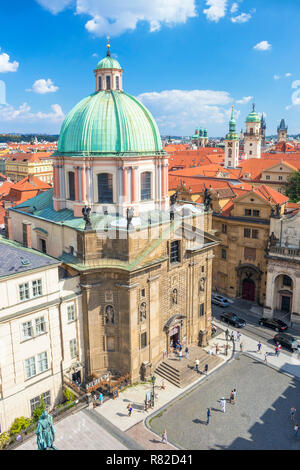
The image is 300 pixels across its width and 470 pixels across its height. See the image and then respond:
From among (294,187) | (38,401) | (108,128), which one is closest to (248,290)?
(294,187)

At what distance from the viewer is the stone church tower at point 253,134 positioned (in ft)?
449

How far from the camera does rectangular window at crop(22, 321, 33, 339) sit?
34584 mm

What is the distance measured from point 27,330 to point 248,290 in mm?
38529

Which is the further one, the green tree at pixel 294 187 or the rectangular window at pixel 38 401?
the green tree at pixel 294 187

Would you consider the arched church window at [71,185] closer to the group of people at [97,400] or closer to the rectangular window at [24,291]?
the rectangular window at [24,291]

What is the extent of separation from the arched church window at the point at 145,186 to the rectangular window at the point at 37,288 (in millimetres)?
14871

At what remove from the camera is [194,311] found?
1865 inches

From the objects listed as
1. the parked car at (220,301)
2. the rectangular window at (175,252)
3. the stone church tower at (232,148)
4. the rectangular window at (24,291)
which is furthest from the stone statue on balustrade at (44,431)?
the stone church tower at (232,148)

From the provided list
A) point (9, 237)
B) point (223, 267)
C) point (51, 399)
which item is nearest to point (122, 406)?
point (51, 399)

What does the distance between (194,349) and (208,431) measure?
1239cm

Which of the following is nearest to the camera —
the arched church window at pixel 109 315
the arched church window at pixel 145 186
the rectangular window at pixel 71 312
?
the rectangular window at pixel 71 312

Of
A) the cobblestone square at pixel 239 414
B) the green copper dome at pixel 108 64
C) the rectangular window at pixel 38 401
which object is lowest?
the cobblestone square at pixel 239 414
